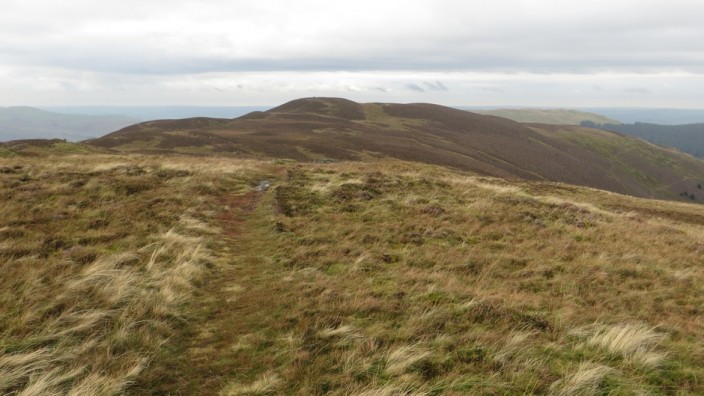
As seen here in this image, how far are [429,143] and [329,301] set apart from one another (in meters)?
85.6

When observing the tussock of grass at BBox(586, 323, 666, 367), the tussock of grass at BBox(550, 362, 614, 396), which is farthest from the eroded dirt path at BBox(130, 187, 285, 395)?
the tussock of grass at BBox(586, 323, 666, 367)

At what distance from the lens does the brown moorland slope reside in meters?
65.5

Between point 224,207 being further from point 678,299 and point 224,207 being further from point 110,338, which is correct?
point 678,299

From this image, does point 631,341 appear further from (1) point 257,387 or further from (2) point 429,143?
(2) point 429,143

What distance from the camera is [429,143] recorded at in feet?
300

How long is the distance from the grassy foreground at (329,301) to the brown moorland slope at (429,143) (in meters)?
42.9

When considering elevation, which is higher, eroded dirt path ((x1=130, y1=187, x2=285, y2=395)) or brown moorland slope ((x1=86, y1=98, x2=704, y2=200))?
brown moorland slope ((x1=86, y1=98, x2=704, y2=200))

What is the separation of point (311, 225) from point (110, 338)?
359 inches

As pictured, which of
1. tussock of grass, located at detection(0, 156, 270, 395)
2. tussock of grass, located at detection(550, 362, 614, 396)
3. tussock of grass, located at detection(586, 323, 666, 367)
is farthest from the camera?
tussock of grass, located at detection(586, 323, 666, 367)

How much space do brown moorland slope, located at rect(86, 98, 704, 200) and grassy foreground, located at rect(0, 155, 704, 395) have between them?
1690 inches

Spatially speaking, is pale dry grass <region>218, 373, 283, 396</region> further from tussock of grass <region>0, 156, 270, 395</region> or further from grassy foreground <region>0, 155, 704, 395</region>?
tussock of grass <region>0, 156, 270, 395</region>

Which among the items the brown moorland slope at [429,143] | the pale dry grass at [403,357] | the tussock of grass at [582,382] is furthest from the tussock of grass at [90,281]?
the brown moorland slope at [429,143]

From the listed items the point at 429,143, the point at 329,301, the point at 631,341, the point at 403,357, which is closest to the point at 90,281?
the point at 329,301

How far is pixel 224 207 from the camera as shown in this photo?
18.5 meters
